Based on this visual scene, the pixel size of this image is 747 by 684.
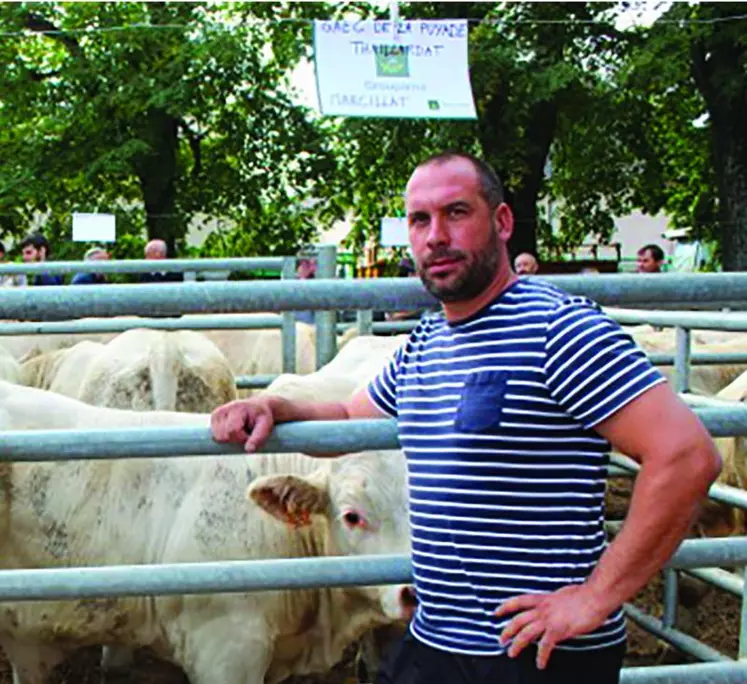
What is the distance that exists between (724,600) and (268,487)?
3.65 meters

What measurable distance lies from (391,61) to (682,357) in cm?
474

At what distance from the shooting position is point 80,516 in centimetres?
454

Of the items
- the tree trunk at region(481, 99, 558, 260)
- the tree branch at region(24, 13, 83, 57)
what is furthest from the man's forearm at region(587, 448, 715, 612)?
the tree branch at region(24, 13, 83, 57)

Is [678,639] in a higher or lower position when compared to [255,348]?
lower

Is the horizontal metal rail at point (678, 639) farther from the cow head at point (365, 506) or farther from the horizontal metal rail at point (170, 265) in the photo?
the horizontal metal rail at point (170, 265)

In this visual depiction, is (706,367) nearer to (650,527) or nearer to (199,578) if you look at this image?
(199,578)

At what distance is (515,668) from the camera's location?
218cm

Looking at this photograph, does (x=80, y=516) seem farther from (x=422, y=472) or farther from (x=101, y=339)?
(x=101, y=339)

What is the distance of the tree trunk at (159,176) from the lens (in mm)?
20453

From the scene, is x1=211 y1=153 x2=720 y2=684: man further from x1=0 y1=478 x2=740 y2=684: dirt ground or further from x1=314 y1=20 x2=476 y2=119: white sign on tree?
x1=314 y1=20 x2=476 y2=119: white sign on tree

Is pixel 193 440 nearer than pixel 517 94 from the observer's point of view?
Yes

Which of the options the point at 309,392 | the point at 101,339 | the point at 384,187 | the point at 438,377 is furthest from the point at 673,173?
the point at 438,377

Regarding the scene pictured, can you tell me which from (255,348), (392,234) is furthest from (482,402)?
(392,234)

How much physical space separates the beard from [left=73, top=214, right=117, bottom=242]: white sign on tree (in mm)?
9050
